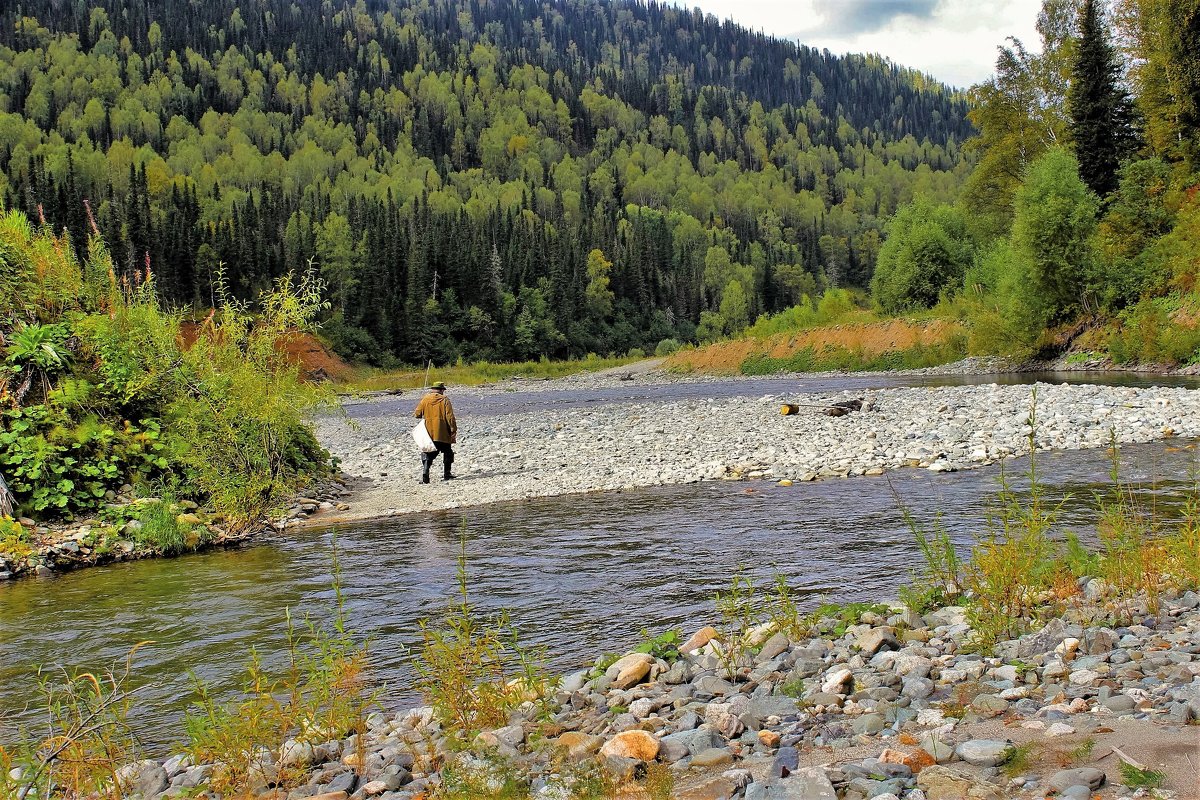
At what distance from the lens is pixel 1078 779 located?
355 centimetres

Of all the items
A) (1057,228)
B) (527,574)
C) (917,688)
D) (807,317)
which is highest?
(1057,228)

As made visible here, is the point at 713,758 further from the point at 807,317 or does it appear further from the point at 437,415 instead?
the point at 807,317

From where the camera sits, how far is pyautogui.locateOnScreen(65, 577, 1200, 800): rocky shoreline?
3869 mm

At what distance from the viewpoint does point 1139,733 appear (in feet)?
13.2

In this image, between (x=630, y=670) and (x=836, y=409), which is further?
(x=836, y=409)

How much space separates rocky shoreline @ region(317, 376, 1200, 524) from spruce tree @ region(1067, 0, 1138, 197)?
24805mm

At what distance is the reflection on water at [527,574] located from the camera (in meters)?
7.73

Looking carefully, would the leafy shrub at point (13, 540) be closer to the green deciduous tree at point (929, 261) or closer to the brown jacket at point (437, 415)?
the brown jacket at point (437, 415)

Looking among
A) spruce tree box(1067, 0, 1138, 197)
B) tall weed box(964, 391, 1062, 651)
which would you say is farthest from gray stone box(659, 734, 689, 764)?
spruce tree box(1067, 0, 1138, 197)

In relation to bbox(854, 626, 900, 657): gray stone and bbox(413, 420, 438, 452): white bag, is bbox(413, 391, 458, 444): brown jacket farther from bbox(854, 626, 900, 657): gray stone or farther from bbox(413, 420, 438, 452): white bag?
bbox(854, 626, 900, 657): gray stone

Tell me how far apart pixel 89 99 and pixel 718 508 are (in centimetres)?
20765

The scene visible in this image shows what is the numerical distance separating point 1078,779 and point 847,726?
1352mm

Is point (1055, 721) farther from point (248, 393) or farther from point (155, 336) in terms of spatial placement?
point (155, 336)

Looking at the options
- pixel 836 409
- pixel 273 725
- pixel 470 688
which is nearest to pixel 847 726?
pixel 470 688
